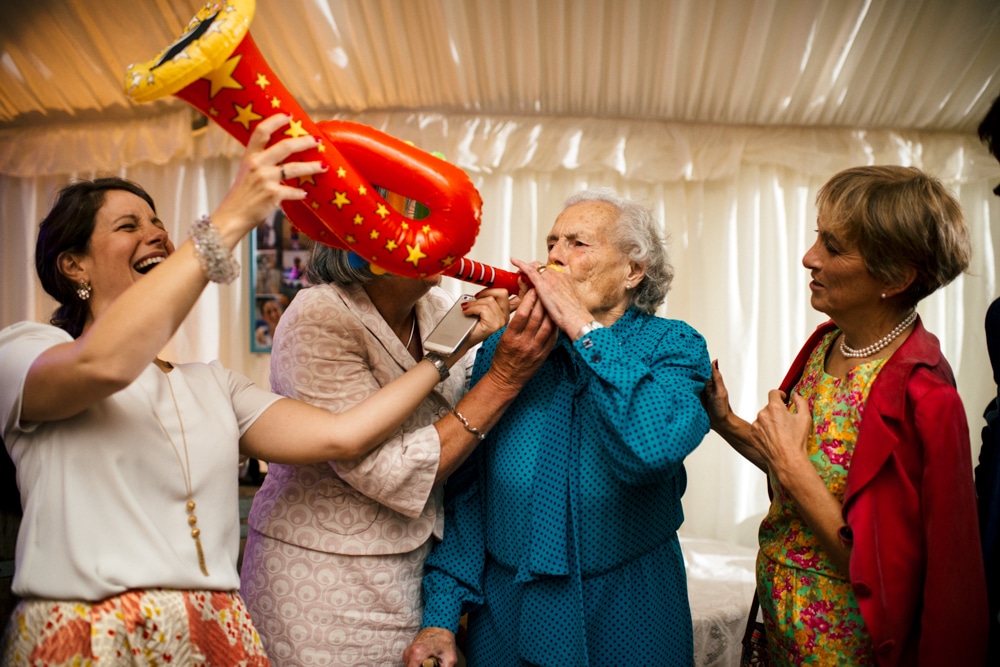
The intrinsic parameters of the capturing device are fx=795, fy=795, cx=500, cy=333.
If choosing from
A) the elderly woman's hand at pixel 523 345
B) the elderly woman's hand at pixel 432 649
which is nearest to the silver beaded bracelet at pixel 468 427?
the elderly woman's hand at pixel 523 345

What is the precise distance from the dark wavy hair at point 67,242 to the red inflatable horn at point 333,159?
1.07ft

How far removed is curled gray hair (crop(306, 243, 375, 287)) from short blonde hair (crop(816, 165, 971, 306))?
0.98 metres

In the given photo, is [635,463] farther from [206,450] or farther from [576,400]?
[206,450]

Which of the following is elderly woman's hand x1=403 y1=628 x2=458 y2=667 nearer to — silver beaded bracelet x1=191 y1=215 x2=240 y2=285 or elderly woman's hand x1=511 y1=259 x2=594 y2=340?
elderly woman's hand x1=511 y1=259 x2=594 y2=340

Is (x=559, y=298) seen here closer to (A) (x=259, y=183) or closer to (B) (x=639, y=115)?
(A) (x=259, y=183)

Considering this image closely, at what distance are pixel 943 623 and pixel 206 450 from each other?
4.34 ft

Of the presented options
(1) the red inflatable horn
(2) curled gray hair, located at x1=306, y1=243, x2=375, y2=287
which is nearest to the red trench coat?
(1) the red inflatable horn

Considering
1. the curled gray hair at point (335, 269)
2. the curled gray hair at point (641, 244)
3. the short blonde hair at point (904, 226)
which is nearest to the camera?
the short blonde hair at point (904, 226)

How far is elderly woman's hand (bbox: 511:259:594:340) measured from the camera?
1.61 meters

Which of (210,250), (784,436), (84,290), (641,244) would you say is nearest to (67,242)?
(84,290)

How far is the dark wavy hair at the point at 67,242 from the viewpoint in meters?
1.39

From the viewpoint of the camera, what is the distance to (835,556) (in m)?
1.53

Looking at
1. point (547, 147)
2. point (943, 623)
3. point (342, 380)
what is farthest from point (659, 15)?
point (943, 623)

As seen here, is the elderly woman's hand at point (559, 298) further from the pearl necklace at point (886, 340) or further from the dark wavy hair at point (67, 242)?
the dark wavy hair at point (67, 242)
